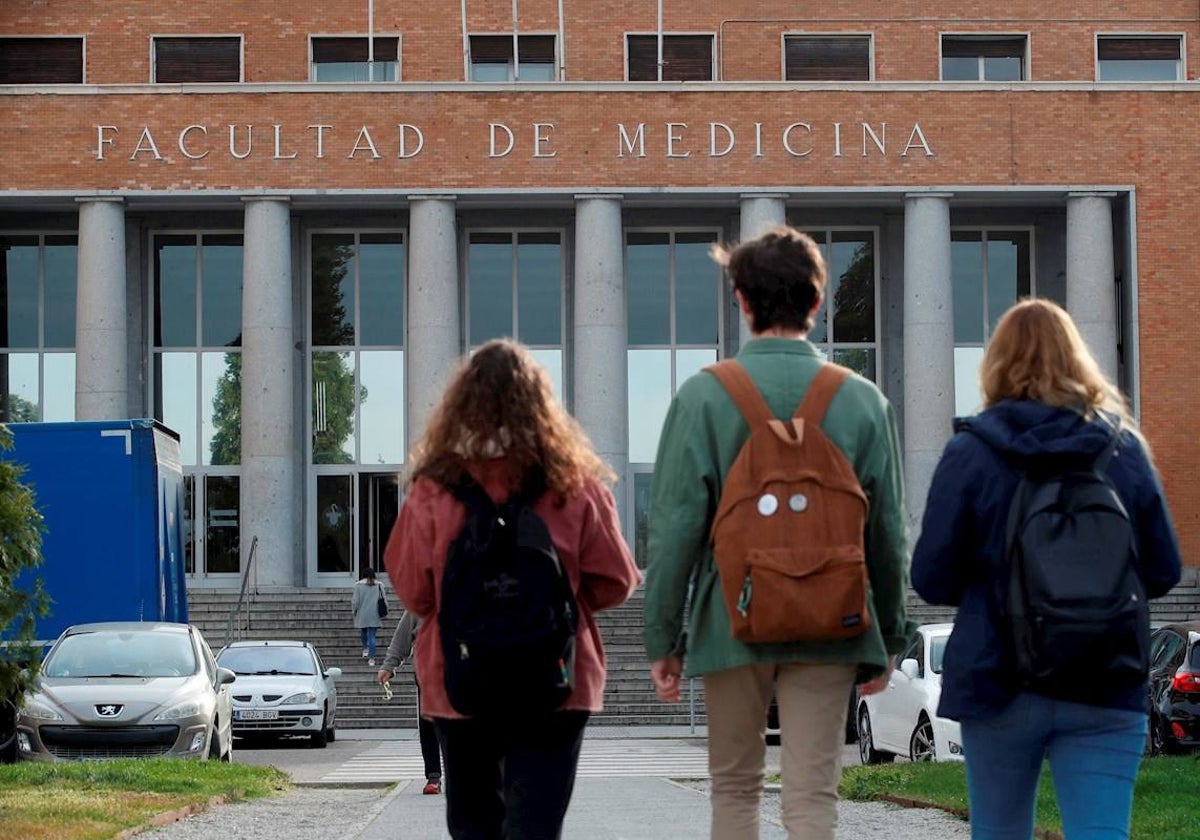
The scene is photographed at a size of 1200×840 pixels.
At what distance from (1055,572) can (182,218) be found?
115 ft

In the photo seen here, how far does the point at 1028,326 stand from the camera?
5324mm

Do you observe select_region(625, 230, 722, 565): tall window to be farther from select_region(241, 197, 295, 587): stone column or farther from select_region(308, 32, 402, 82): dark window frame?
select_region(241, 197, 295, 587): stone column

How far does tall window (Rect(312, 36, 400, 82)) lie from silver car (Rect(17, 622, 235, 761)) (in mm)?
22232

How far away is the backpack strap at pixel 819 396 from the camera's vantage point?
17.6 feet

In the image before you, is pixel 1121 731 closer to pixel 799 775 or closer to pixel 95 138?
pixel 799 775

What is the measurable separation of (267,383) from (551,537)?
102 feet

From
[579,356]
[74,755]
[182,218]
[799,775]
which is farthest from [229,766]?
[182,218]

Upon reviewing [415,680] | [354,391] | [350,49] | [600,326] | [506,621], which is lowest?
[415,680]

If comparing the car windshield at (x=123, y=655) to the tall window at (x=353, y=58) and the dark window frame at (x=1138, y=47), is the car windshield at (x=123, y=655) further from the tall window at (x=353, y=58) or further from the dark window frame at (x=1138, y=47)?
the dark window frame at (x=1138, y=47)

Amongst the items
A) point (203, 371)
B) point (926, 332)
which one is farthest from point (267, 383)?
point (926, 332)

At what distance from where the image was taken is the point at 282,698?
77.2ft

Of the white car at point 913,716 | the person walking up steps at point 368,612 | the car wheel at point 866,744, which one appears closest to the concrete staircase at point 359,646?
the person walking up steps at point 368,612

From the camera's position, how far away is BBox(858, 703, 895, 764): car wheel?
61.3ft

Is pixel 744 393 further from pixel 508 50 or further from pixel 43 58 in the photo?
pixel 43 58
